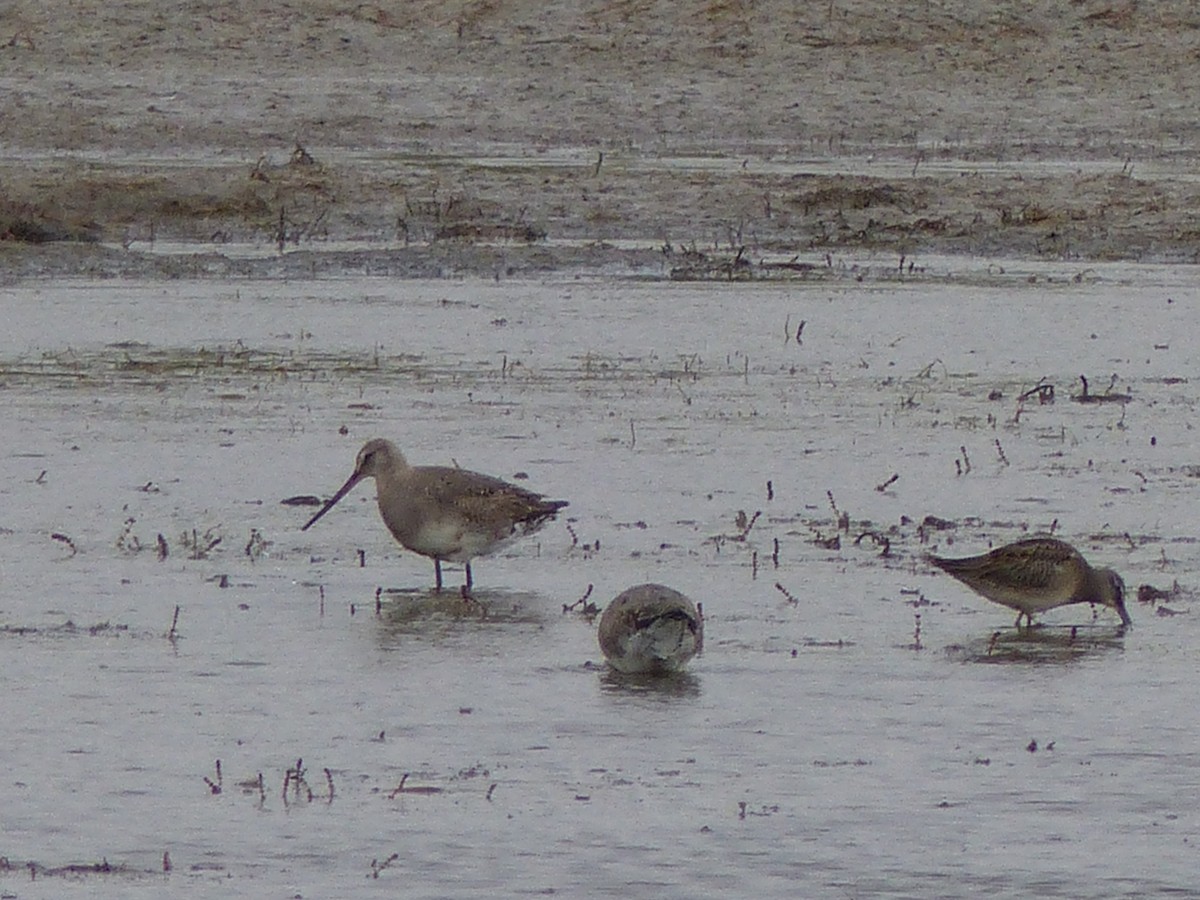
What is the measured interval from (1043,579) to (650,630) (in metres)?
1.61

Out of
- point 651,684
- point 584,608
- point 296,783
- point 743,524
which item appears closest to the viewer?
point 296,783

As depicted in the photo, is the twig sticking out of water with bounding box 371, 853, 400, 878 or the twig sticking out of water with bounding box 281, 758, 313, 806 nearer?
the twig sticking out of water with bounding box 371, 853, 400, 878

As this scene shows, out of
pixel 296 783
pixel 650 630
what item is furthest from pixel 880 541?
pixel 296 783

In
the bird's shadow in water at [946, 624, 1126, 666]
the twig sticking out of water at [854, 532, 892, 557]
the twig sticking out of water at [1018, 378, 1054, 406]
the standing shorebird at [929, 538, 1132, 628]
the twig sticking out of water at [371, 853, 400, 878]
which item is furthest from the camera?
the twig sticking out of water at [1018, 378, 1054, 406]

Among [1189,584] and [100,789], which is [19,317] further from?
[100,789]

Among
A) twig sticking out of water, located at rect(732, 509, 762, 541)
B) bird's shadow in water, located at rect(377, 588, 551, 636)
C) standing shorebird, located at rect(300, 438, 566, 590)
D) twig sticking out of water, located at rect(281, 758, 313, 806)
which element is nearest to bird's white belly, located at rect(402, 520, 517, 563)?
standing shorebird, located at rect(300, 438, 566, 590)

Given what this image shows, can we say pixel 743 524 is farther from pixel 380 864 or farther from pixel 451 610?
pixel 380 864

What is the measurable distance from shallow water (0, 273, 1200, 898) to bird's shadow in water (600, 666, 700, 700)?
0.02m

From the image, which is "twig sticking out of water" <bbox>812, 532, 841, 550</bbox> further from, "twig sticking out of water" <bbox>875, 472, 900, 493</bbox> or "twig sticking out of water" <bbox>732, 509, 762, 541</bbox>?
"twig sticking out of water" <bbox>875, 472, 900, 493</bbox>

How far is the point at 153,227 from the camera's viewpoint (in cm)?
2341

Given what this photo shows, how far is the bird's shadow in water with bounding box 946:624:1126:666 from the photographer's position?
9.36 meters

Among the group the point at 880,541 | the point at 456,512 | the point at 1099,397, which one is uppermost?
the point at 456,512

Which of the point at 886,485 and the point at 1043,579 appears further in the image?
the point at 886,485

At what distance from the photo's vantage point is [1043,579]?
9672 mm
